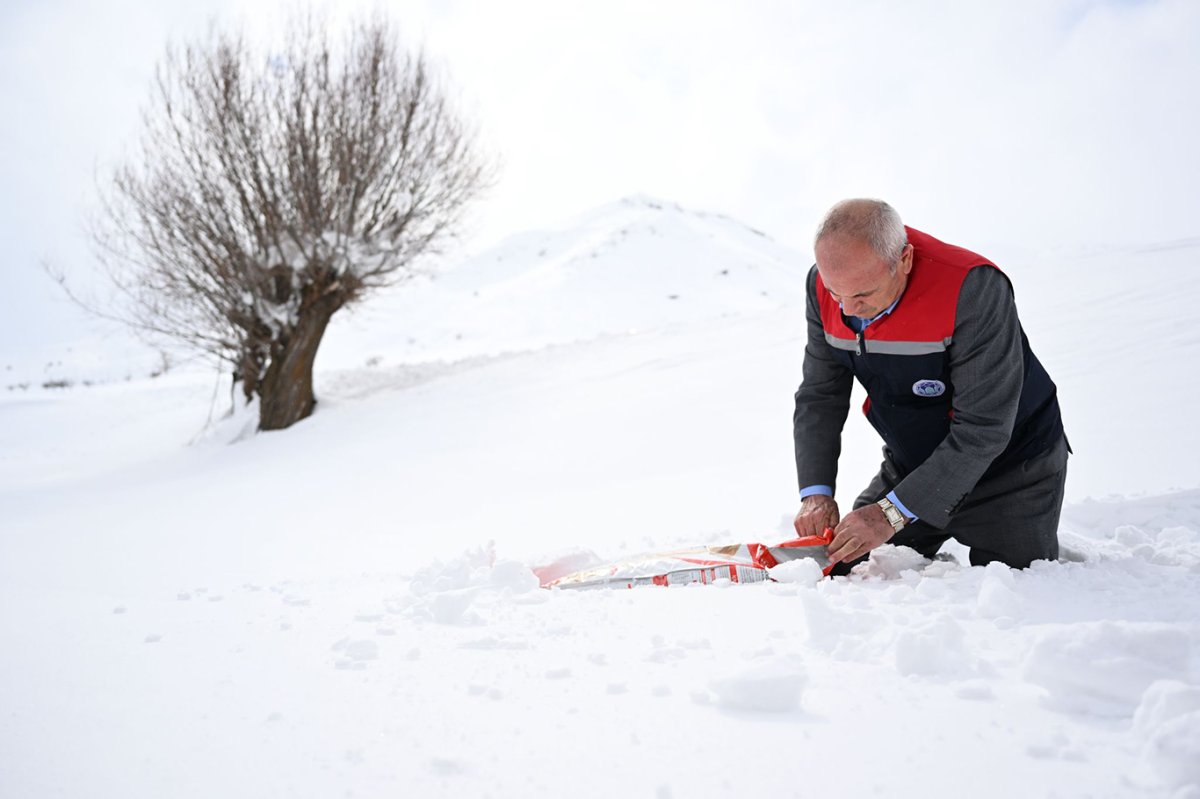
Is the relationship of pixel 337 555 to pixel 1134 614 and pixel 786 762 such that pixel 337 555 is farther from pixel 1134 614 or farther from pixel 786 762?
pixel 1134 614

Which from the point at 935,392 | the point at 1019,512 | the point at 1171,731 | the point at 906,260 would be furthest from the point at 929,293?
the point at 1171,731

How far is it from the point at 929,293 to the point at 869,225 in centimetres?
26

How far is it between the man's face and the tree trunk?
24.2 feet

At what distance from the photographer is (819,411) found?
2457mm

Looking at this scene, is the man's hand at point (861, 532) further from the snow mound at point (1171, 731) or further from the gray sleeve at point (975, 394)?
the snow mound at point (1171, 731)

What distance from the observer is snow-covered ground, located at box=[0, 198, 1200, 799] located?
1.04 m

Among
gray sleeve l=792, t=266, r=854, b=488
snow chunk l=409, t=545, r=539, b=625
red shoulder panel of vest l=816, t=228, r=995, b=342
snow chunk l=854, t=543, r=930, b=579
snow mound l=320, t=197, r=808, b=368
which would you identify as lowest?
snow chunk l=854, t=543, r=930, b=579

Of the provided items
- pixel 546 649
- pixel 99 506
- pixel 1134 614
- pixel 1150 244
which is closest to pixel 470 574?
pixel 546 649

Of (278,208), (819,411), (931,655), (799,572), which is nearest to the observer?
(931,655)

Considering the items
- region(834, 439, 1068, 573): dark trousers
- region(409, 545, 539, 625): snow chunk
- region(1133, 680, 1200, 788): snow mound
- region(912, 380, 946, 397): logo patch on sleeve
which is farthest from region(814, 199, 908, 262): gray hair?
region(409, 545, 539, 625): snow chunk

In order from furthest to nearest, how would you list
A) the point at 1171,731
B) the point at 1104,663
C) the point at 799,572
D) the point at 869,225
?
the point at 799,572, the point at 869,225, the point at 1104,663, the point at 1171,731

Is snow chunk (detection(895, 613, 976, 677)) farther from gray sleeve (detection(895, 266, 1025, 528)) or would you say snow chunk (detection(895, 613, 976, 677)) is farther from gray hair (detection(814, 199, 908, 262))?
gray hair (detection(814, 199, 908, 262))

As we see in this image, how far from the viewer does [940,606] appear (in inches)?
62.4

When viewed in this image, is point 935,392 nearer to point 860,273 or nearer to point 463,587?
point 860,273
